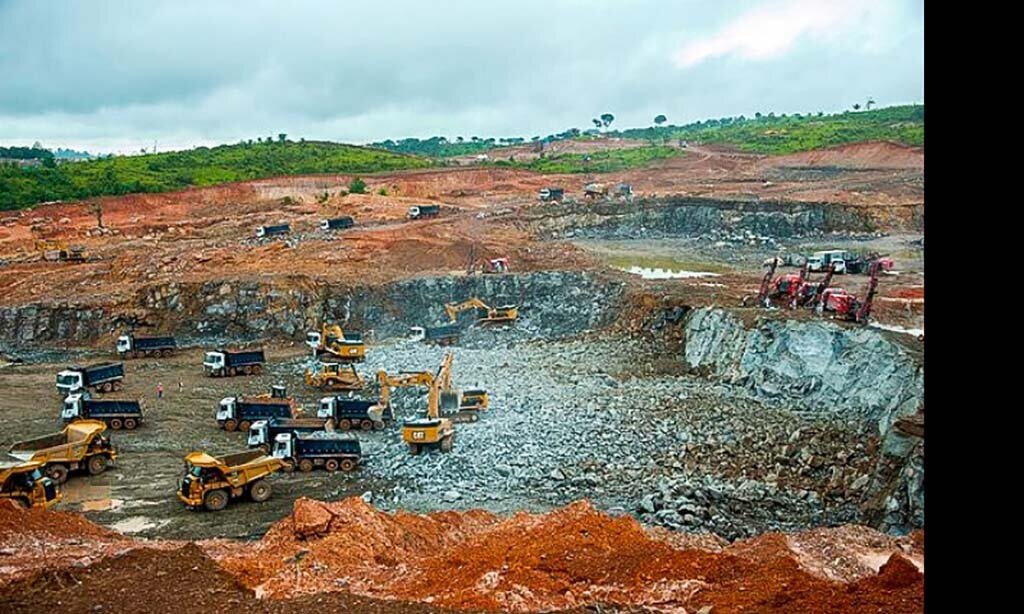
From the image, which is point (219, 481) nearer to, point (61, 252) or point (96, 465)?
point (96, 465)

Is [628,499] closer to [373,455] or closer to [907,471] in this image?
[907,471]

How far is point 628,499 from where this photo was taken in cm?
1420

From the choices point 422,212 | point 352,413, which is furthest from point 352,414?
point 422,212

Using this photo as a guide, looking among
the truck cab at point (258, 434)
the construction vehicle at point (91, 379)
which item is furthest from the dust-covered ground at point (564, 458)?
the truck cab at point (258, 434)

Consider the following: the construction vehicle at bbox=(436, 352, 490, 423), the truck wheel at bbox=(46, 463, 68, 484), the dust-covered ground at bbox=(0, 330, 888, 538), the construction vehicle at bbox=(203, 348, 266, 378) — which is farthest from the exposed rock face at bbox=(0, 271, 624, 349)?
the truck wheel at bbox=(46, 463, 68, 484)

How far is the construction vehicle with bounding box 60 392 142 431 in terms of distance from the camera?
63.6ft

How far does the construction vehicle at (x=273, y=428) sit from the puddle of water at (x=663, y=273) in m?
16.0

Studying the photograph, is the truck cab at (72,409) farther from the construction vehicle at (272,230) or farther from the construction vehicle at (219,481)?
the construction vehicle at (272,230)

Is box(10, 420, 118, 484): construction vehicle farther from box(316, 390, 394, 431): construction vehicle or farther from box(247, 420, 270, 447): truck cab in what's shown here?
box(316, 390, 394, 431): construction vehicle

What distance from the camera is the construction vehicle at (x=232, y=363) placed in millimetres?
24344

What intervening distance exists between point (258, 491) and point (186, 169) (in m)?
54.6

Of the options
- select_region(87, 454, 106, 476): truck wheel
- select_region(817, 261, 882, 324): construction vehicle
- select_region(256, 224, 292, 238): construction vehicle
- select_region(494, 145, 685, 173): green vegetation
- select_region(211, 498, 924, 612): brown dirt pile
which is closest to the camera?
select_region(211, 498, 924, 612): brown dirt pile

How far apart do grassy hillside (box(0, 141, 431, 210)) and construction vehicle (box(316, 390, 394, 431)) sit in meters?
41.3
